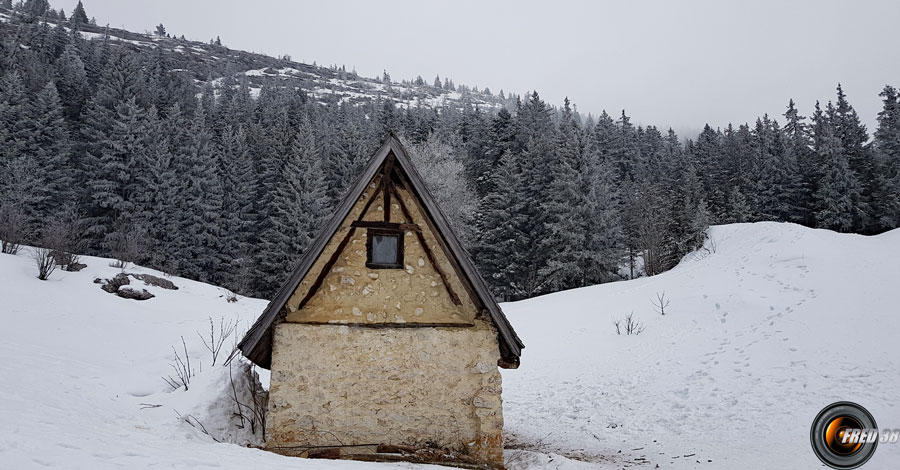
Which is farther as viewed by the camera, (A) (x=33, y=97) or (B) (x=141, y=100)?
(B) (x=141, y=100)

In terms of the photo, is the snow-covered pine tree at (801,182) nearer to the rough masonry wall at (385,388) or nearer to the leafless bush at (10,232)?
the rough masonry wall at (385,388)

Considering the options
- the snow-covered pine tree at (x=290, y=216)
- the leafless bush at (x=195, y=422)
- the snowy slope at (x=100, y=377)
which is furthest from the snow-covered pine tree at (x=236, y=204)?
the leafless bush at (x=195, y=422)

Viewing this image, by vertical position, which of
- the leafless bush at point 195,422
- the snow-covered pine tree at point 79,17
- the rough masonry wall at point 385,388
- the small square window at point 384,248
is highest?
the snow-covered pine tree at point 79,17

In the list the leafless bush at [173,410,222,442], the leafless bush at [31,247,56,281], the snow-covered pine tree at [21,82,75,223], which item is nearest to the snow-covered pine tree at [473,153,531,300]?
the leafless bush at [31,247,56,281]

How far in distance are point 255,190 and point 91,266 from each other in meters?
23.6

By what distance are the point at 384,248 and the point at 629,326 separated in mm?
13665

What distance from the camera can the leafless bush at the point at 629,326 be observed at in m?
17.8

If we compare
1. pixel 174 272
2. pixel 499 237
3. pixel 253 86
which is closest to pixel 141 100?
pixel 174 272

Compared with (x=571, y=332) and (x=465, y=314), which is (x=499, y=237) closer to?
(x=571, y=332)

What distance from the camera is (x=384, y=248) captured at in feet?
24.9

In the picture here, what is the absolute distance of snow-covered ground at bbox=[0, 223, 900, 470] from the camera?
6.50m

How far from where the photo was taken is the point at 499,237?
124 feet

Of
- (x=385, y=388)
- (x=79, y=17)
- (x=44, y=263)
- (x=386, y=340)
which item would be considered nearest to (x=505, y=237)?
(x=44, y=263)

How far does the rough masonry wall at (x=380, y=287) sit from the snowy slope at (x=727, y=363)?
352 centimetres
